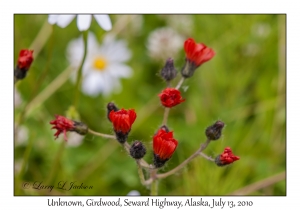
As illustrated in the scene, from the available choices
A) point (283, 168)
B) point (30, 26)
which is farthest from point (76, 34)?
point (283, 168)

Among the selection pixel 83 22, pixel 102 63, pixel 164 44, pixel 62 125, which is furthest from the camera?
pixel 102 63

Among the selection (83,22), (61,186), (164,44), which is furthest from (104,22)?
(164,44)

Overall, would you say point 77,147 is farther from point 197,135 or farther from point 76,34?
point 76,34

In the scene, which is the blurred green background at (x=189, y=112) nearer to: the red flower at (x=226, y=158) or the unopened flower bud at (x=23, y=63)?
the unopened flower bud at (x=23, y=63)

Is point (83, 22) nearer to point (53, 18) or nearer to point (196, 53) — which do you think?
point (53, 18)

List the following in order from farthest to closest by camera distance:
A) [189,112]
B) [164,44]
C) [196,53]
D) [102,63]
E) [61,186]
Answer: [102,63]
[164,44]
[189,112]
[61,186]
[196,53]

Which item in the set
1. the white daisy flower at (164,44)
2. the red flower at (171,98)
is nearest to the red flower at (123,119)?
the red flower at (171,98)

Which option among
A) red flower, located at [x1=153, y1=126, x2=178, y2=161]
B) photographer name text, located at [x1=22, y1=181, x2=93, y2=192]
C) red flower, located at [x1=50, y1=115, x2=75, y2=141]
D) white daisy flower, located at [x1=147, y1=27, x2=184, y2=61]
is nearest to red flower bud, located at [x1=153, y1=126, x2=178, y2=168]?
red flower, located at [x1=153, y1=126, x2=178, y2=161]
